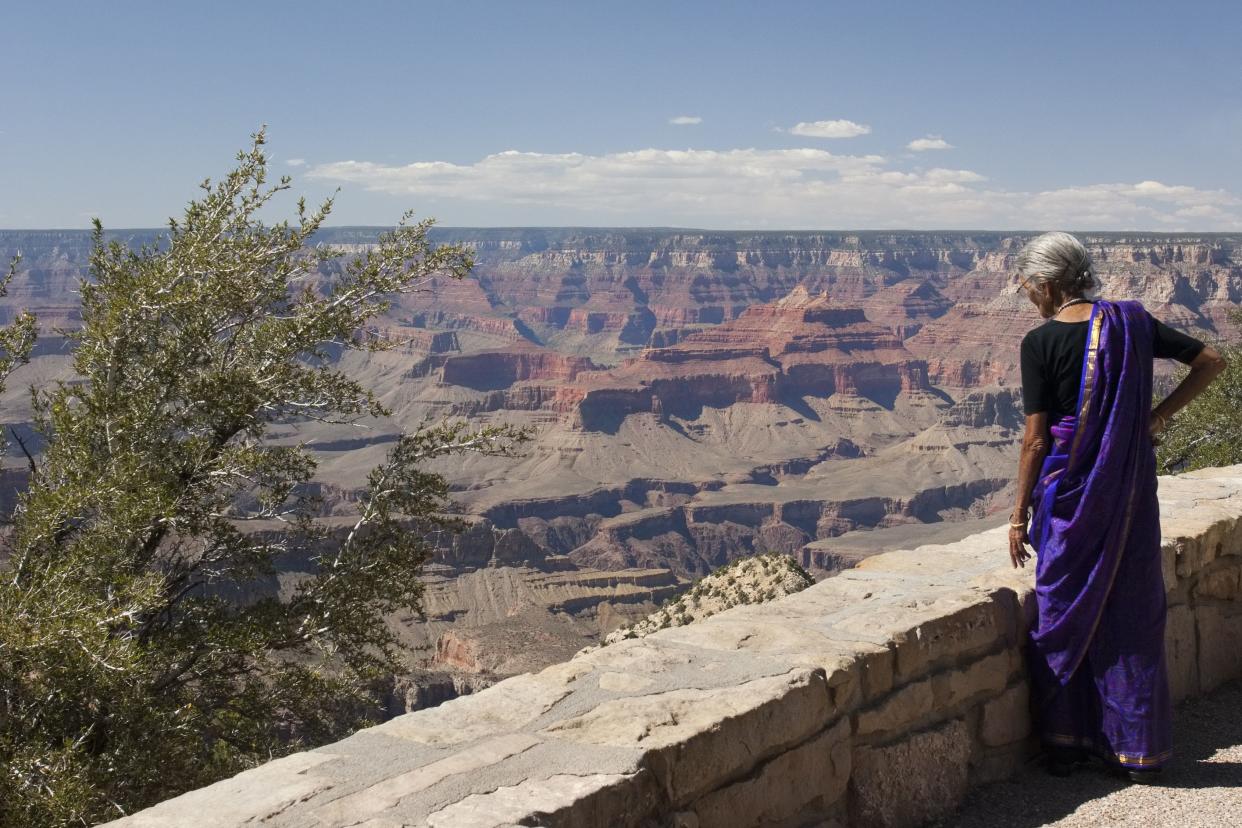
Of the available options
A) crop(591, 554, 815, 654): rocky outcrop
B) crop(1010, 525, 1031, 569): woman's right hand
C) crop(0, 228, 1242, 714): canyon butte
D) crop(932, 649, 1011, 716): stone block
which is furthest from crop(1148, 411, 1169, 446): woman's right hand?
crop(0, 228, 1242, 714): canyon butte

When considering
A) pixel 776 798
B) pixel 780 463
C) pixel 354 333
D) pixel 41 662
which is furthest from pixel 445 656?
pixel 780 463

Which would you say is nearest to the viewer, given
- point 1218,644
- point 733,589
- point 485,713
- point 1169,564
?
point 485,713

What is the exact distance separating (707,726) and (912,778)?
1.00m

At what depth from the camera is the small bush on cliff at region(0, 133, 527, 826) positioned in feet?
18.2

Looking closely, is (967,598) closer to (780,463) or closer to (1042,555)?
(1042,555)

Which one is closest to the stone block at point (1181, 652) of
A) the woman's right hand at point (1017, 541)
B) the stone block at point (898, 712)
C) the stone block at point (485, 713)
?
the woman's right hand at point (1017, 541)

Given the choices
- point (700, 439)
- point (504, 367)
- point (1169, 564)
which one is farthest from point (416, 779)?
point (504, 367)

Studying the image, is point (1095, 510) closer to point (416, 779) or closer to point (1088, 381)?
point (1088, 381)

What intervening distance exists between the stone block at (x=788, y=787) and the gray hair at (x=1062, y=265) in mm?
1749

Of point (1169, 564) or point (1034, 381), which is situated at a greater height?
point (1034, 381)

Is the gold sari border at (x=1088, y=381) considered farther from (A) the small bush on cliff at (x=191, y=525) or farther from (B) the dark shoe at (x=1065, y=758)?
(A) the small bush on cliff at (x=191, y=525)

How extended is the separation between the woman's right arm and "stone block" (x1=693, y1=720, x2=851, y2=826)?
167 cm

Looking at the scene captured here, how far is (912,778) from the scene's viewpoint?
11.8 feet

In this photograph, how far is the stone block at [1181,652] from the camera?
4586mm
